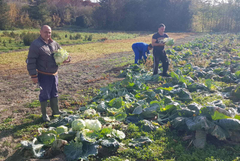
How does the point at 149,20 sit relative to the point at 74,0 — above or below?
below

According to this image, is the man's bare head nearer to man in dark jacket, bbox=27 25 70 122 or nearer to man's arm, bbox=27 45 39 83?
man in dark jacket, bbox=27 25 70 122

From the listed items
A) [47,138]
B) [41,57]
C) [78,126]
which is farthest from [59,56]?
[47,138]

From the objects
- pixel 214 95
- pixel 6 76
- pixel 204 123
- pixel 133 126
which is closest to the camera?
pixel 204 123

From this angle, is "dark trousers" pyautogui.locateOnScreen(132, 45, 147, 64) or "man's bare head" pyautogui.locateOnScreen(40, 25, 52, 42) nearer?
"man's bare head" pyautogui.locateOnScreen(40, 25, 52, 42)

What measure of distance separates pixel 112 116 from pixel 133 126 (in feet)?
1.92

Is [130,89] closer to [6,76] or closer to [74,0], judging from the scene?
[6,76]

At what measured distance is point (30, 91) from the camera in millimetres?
6859

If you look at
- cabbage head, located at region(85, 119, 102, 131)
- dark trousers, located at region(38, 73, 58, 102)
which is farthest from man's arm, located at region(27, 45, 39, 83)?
cabbage head, located at region(85, 119, 102, 131)

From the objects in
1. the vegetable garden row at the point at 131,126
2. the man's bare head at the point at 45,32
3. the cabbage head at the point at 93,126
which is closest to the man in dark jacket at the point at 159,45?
the vegetable garden row at the point at 131,126

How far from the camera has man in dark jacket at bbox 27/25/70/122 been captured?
→ 13.5 feet

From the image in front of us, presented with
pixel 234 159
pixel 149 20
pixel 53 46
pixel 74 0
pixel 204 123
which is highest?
pixel 74 0

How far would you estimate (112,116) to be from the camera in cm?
442

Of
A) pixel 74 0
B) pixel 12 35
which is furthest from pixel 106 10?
pixel 12 35

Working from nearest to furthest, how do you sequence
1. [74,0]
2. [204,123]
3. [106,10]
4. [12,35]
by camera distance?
[204,123]
[12,35]
[106,10]
[74,0]
